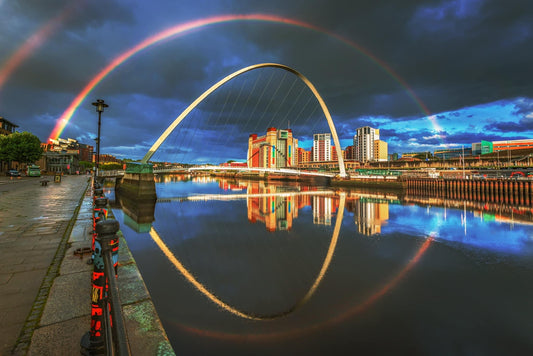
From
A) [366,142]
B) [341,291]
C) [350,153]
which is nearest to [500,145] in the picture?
[366,142]

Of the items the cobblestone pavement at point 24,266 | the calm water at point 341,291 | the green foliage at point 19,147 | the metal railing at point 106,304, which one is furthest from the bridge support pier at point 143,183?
the green foliage at point 19,147

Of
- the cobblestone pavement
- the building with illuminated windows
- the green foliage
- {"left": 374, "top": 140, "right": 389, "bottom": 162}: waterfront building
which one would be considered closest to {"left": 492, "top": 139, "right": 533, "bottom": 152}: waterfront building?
{"left": 374, "top": 140, "right": 389, "bottom": 162}: waterfront building

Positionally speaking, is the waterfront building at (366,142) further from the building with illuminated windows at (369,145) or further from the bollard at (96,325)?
the bollard at (96,325)

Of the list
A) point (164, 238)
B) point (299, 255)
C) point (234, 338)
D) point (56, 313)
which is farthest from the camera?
point (164, 238)

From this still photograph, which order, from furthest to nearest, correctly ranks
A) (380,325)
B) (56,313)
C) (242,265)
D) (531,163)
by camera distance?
(531,163), (242,265), (380,325), (56,313)

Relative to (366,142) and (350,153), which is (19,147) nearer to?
(366,142)

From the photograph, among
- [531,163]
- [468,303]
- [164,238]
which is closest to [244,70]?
[164,238]

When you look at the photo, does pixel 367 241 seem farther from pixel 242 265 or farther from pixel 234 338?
pixel 234 338
